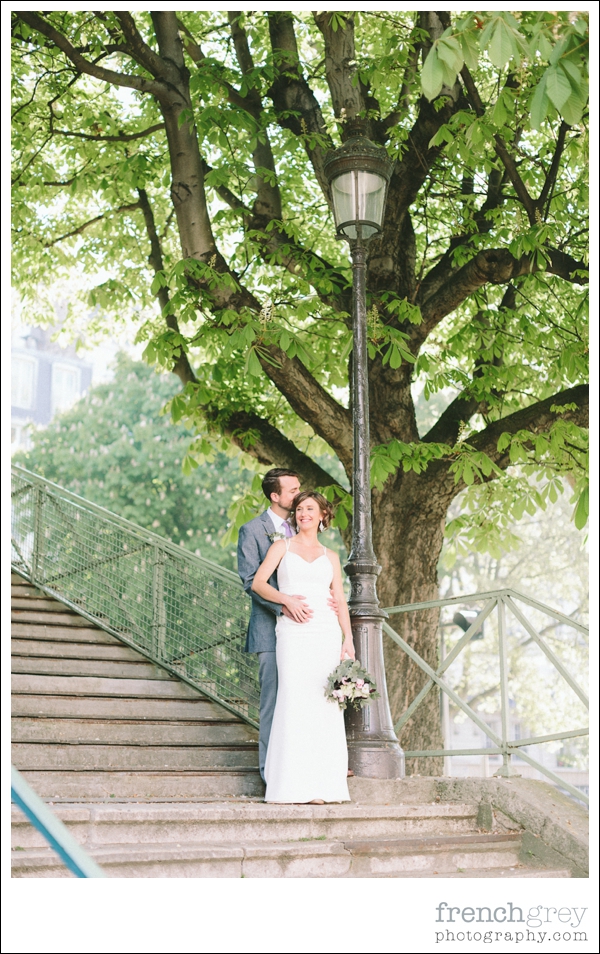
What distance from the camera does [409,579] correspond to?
29.6 ft

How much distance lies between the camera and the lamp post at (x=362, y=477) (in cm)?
676

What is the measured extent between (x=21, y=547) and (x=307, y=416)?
14.4ft

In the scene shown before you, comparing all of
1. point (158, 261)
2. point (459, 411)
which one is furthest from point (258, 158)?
point (459, 411)

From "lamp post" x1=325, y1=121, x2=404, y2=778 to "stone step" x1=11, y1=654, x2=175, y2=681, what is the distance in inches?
124

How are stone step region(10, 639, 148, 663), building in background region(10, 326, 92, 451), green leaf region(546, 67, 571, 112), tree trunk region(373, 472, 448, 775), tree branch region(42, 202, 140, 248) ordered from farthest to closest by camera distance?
building in background region(10, 326, 92, 451), tree branch region(42, 202, 140, 248), stone step region(10, 639, 148, 663), tree trunk region(373, 472, 448, 775), green leaf region(546, 67, 571, 112)

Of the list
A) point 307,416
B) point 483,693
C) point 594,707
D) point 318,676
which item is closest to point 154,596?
point 307,416

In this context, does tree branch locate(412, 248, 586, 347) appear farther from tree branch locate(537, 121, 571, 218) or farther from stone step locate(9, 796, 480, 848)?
stone step locate(9, 796, 480, 848)

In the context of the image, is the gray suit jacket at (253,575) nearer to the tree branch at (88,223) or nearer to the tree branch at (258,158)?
the tree branch at (258,158)

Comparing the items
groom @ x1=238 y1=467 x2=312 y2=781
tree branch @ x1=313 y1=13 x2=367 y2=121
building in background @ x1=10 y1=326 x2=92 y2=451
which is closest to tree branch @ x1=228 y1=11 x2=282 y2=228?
tree branch @ x1=313 y1=13 x2=367 y2=121

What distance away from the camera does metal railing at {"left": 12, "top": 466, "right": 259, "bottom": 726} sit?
938cm

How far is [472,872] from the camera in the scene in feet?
18.6

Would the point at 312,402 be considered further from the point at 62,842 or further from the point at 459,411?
the point at 62,842

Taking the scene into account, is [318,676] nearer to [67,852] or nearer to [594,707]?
[594,707]

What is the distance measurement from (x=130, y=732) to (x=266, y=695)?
1728 mm
